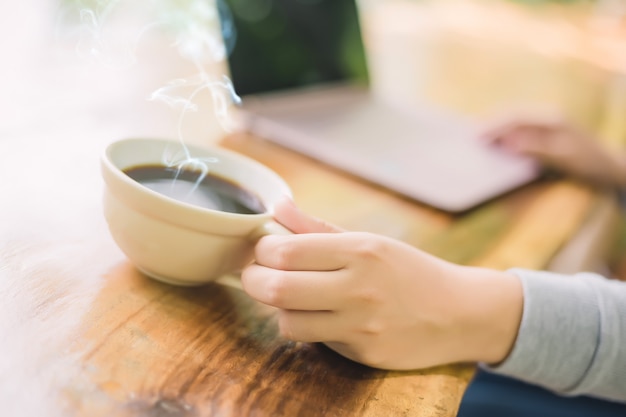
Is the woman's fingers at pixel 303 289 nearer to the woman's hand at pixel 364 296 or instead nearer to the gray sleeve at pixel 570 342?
the woman's hand at pixel 364 296

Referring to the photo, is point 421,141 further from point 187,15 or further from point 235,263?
point 235,263

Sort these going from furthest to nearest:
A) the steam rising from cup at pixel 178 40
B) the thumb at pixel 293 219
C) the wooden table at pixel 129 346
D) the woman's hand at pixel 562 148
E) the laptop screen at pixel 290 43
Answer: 1. the woman's hand at pixel 562 148
2. the laptop screen at pixel 290 43
3. the steam rising from cup at pixel 178 40
4. the thumb at pixel 293 219
5. the wooden table at pixel 129 346

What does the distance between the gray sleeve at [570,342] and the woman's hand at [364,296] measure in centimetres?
6

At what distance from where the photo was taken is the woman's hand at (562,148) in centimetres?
114

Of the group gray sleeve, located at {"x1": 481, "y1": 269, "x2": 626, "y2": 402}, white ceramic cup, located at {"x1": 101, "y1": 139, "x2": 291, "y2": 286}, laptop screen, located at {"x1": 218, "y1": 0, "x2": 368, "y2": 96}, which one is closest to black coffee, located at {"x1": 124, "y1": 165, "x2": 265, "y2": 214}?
white ceramic cup, located at {"x1": 101, "y1": 139, "x2": 291, "y2": 286}

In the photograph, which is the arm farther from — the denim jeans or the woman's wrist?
the denim jeans

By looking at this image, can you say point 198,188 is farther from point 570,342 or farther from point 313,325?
point 570,342

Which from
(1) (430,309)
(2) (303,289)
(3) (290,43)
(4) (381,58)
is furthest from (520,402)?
(4) (381,58)

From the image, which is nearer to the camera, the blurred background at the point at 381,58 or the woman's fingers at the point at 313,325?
the woman's fingers at the point at 313,325

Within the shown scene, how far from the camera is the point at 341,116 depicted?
3.71 ft

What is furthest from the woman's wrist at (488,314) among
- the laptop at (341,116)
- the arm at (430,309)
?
the laptop at (341,116)

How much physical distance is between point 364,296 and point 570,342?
0.85ft

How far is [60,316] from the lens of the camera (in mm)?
473

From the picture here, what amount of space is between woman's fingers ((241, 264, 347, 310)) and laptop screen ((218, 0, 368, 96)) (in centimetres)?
60
